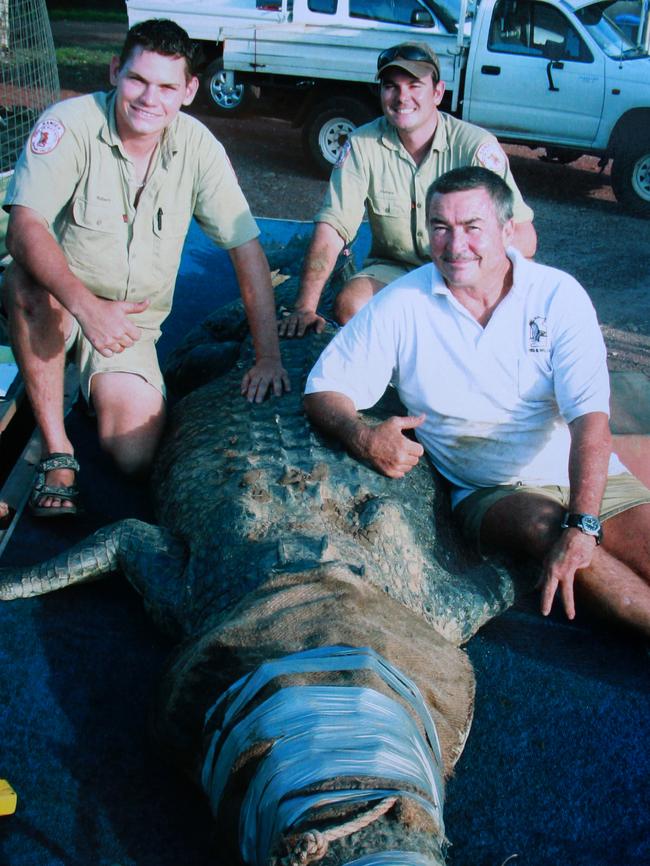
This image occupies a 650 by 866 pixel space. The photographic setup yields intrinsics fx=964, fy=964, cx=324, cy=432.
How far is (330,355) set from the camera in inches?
130

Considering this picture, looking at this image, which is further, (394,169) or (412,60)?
(394,169)

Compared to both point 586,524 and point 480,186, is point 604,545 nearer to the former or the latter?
point 586,524

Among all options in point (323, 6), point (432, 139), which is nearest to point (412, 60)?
point (432, 139)

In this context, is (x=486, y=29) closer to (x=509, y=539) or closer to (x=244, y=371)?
(x=244, y=371)

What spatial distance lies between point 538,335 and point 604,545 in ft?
2.45

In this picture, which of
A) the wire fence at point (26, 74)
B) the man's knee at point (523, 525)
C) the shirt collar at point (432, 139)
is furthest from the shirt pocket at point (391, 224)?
the wire fence at point (26, 74)

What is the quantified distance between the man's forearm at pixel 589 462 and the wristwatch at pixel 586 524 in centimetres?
2

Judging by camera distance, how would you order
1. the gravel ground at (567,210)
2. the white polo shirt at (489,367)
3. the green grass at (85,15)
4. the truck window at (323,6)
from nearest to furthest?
1. the white polo shirt at (489,367)
2. the gravel ground at (567,210)
3. the truck window at (323,6)
4. the green grass at (85,15)

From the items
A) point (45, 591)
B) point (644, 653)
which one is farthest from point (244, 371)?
point (644, 653)

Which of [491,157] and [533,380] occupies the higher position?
[491,157]

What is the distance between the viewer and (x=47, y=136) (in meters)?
3.57

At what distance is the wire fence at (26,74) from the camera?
591 centimetres

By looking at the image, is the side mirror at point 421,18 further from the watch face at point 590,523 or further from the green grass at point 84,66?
the watch face at point 590,523

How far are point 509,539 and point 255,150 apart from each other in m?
8.35
